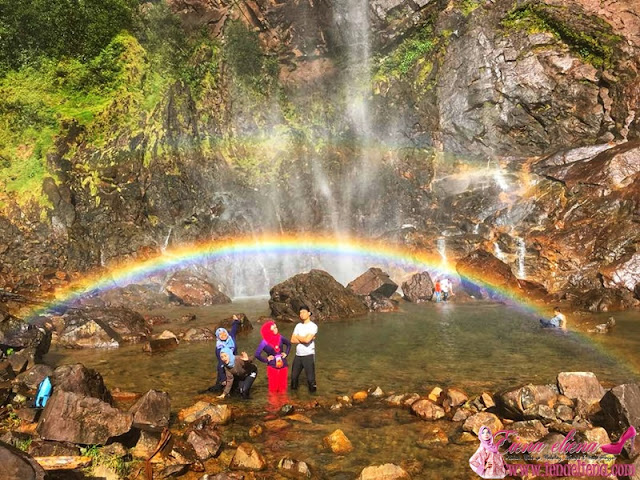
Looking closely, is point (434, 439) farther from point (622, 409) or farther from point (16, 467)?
point (16, 467)

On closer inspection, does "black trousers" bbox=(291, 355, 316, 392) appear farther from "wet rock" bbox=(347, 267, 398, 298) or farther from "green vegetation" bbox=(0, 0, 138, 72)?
"green vegetation" bbox=(0, 0, 138, 72)

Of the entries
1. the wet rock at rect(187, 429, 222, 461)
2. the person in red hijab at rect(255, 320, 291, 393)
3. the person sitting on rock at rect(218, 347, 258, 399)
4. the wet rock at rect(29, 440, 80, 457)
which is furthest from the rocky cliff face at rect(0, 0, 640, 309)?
the wet rock at rect(29, 440, 80, 457)

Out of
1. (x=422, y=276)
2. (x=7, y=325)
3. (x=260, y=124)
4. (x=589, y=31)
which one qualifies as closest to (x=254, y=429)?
(x=7, y=325)

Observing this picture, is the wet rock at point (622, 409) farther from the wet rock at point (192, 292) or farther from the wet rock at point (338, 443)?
the wet rock at point (192, 292)

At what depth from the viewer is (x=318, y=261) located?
115ft

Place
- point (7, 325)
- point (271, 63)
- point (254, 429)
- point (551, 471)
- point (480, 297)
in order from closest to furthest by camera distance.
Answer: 1. point (551, 471)
2. point (254, 429)
3. point (7, 325)
4. point (480, 297)
5. point (271, 63)

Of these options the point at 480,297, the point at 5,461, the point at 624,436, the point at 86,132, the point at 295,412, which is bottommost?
the point at 480,297

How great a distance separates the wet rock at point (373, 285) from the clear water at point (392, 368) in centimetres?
420

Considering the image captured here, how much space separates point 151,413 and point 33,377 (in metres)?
4.89

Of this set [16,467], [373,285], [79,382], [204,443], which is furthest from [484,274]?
[16,467]

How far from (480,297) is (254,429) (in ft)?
73.0

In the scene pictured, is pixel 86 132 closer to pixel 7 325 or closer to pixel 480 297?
pixel 7 325

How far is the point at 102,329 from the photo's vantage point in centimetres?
1709

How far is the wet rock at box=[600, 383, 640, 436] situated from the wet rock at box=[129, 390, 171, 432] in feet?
25.8
